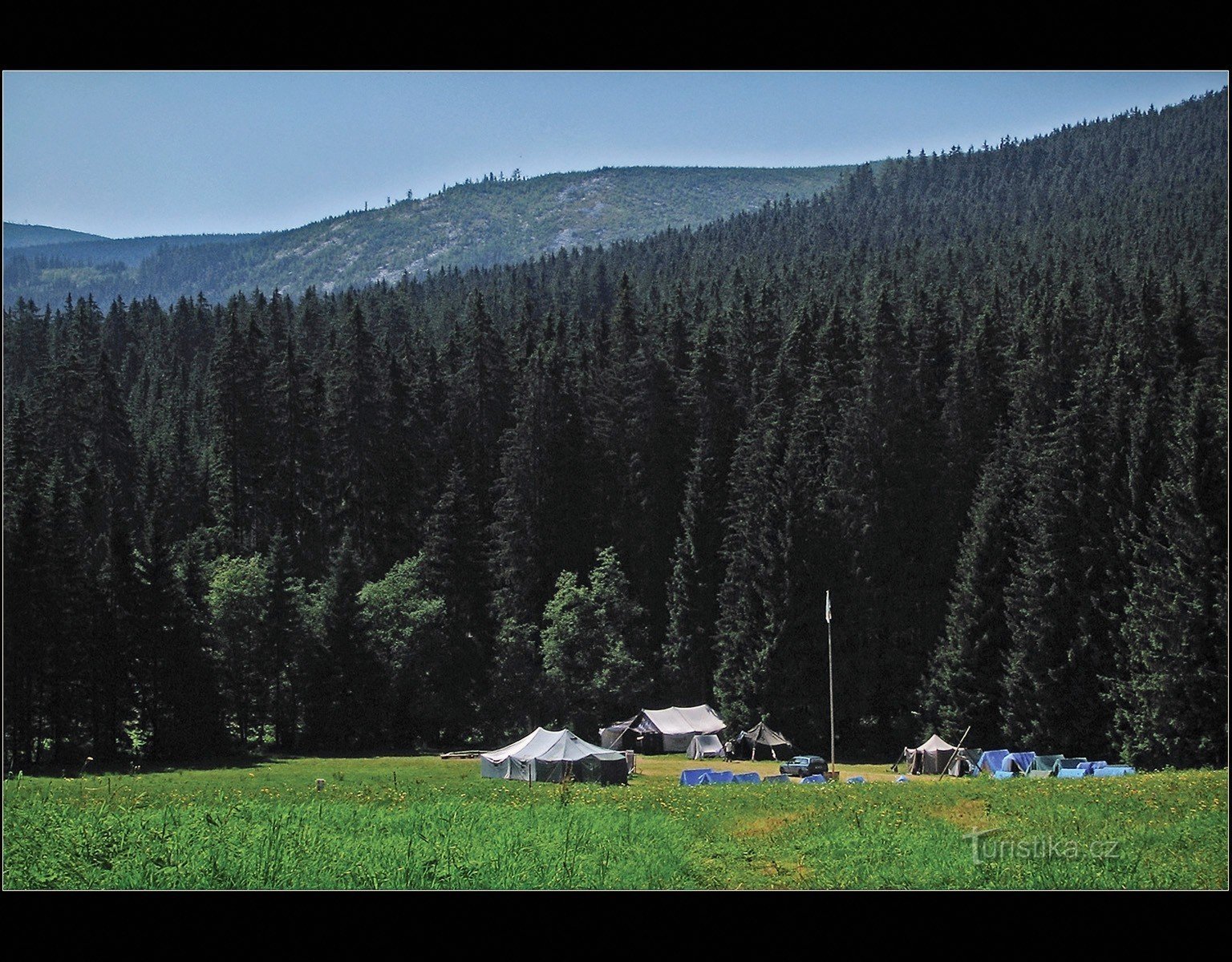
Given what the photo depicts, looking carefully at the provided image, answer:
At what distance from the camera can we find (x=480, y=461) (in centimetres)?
6850

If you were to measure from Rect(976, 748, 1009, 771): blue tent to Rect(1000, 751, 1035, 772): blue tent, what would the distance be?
3.01 feet

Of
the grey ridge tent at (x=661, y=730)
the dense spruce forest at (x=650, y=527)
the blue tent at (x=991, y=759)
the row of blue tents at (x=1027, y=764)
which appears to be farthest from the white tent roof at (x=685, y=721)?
the blue tent at (x=991, y=759)

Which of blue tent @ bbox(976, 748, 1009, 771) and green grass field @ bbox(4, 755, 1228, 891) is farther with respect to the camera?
blue tent @ bbox(976, 748, 1009, 771)

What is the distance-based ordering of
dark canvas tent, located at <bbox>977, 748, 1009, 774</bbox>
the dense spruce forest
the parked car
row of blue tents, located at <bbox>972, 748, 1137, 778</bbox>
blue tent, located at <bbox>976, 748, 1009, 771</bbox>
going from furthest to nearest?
blue tent, located at <bbox>976, 748, 1009, 771</bbox>, dark canvas tent, located at <bbox>977, 748, 1009, 774</bbox>, the parked car, the dense spruce forest, row of blue tents, located at <bbox>972, 748, 1137, 778</bbox>

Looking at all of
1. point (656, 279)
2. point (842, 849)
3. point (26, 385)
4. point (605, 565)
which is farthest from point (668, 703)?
point (656, 279)

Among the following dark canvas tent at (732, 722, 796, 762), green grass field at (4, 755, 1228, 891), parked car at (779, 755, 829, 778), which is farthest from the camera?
dark canvas tent at (732, 722, 796, 762)

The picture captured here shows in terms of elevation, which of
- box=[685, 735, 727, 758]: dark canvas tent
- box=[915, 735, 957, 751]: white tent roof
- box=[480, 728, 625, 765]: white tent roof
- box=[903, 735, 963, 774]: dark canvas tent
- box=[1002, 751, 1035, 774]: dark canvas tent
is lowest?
box=[685, 735, 727, 758]: dark canvas tent

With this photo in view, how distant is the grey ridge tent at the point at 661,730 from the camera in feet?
179

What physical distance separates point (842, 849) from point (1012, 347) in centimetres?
4514

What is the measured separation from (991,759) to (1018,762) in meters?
1.93

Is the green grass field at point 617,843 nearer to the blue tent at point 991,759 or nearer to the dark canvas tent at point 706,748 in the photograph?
the blue tent at point 991,759

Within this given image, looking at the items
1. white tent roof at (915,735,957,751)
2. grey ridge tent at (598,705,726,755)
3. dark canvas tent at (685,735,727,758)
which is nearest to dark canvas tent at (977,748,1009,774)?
white tent roof at (915,735,957,751)

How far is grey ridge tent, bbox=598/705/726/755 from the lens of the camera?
2146 inches

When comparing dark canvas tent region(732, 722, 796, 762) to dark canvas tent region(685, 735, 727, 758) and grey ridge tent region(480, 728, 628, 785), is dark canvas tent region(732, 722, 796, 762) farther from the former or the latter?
grey ridge tent region(480, 728, 628, 785)
